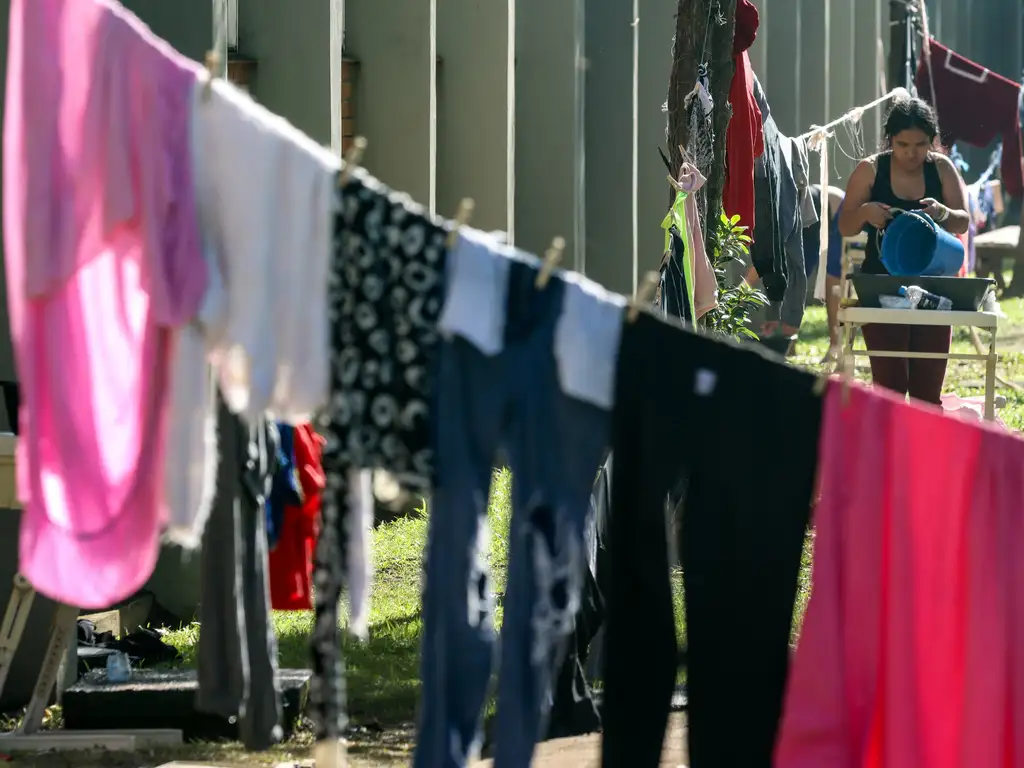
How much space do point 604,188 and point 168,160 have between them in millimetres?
9744

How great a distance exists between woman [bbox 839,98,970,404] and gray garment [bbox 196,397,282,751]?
5.55 metres

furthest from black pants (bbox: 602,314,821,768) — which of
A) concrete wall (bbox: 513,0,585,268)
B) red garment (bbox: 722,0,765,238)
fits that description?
concrete wall (bbox: 513,0,585,268)

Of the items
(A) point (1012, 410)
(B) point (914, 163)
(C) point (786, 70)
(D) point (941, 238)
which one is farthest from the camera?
(C) point (786, 70)

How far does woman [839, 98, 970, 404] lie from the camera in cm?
877

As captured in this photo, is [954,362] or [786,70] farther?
[786,70]

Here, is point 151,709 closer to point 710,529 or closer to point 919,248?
Result: point 710,529

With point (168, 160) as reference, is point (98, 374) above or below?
below

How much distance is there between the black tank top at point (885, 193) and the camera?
900 cm

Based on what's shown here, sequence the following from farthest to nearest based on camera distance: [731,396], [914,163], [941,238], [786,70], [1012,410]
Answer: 1. [786,70]
2. [1012,410]
3. [914,163]
4. [941,238]
5. [731,396]

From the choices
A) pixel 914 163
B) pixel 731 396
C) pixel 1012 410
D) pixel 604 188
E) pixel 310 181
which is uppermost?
pixel 604 188

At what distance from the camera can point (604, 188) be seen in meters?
12.9

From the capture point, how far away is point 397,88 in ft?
31.0

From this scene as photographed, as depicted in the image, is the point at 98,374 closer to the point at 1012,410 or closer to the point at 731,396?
the point at 731,396

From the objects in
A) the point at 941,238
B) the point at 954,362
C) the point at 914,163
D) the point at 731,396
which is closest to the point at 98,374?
the point at 731,396
